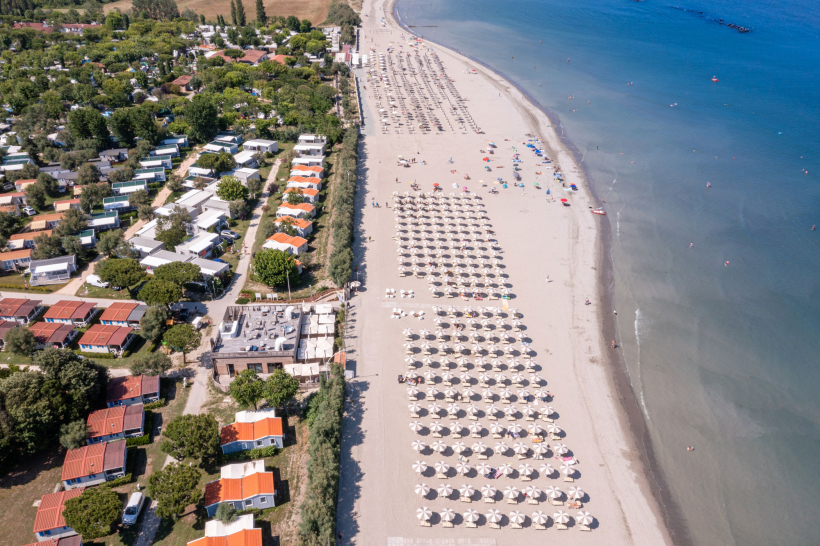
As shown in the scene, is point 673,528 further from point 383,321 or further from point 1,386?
point 1,386

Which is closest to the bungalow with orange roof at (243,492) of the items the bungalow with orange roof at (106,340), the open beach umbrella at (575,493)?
the bungalow with orange roof at (106,340)

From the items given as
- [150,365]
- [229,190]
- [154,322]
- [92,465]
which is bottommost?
[92,465]

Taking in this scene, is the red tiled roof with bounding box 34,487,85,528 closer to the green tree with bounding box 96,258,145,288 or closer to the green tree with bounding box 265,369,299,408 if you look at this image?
the green tree with bounding box 265,369,299,408

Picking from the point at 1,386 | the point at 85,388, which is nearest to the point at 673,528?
the point at 85,388

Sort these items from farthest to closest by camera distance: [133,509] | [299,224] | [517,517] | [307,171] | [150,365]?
1. [307,171]
2. [299,224]
3. [150,365]
4. [517,517]
5. [133,509]

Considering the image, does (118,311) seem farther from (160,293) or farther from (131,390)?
(131,390)

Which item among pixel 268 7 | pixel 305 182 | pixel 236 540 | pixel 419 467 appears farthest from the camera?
pixel 268 7

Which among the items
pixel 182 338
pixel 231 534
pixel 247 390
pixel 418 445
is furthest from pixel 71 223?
pixel 418 445
